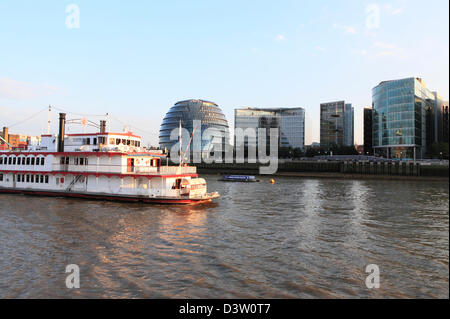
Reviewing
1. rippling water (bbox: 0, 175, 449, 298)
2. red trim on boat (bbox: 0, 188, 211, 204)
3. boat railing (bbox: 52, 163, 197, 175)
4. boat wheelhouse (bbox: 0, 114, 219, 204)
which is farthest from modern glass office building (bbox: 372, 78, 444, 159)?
red trim on boat (bbox: 0, 188, 211, 204)

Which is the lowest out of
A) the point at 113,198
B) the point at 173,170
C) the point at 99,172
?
the point at 113,198

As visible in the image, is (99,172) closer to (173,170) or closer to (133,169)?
(133,169)

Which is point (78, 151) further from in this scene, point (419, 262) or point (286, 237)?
point (419, 262)

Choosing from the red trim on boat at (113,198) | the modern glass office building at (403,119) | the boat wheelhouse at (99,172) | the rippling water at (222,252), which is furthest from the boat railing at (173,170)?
the modern glass office building at (403,119)

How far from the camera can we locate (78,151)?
4028cm

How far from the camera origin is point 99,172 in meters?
38.1

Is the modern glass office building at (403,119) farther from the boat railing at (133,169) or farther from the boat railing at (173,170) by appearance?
the boat railing at (133,169)

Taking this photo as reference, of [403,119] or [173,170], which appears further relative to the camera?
[403,119]

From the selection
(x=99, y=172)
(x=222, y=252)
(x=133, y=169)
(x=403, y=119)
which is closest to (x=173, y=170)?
(x=133, y=169)

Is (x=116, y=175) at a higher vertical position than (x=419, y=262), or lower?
higher

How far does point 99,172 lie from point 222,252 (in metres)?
25.0
